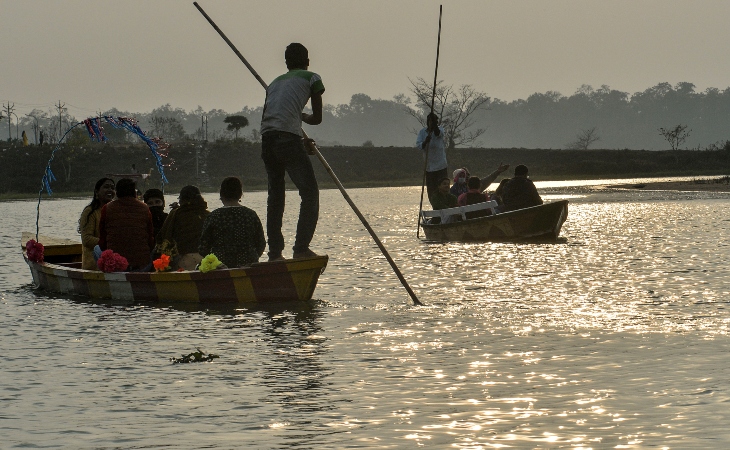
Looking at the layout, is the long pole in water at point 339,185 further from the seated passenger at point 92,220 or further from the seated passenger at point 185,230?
the seated passenger at point 92,220

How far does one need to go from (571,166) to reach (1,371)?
91.6m

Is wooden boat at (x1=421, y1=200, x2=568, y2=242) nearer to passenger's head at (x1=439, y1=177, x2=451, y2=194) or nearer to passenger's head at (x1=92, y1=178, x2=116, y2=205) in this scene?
passenger's head at (x1=439, y1=177, x2=451, y2=194)

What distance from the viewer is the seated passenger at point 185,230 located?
492 inches

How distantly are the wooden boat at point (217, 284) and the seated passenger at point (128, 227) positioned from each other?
426 mm

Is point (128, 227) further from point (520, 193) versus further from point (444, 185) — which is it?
point (444, 185)

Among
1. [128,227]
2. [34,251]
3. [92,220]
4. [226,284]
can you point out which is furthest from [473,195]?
[226,284]

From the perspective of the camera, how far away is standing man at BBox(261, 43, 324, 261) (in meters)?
11.6

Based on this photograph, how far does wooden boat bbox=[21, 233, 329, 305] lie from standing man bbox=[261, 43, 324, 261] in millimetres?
451

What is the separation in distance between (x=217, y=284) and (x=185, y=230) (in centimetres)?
131

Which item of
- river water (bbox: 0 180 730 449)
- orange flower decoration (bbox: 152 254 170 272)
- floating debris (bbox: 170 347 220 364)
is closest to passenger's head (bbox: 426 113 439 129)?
river water (bbox: 0 180 730 449)

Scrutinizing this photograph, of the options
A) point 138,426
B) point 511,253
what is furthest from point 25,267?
point 138,426

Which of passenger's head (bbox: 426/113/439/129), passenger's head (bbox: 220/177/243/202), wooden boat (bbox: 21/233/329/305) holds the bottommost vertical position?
wooden boat (bbox: 21/233/329/305)

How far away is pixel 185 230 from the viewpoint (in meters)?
12.6

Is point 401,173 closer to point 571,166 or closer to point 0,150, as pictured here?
point 571,166
